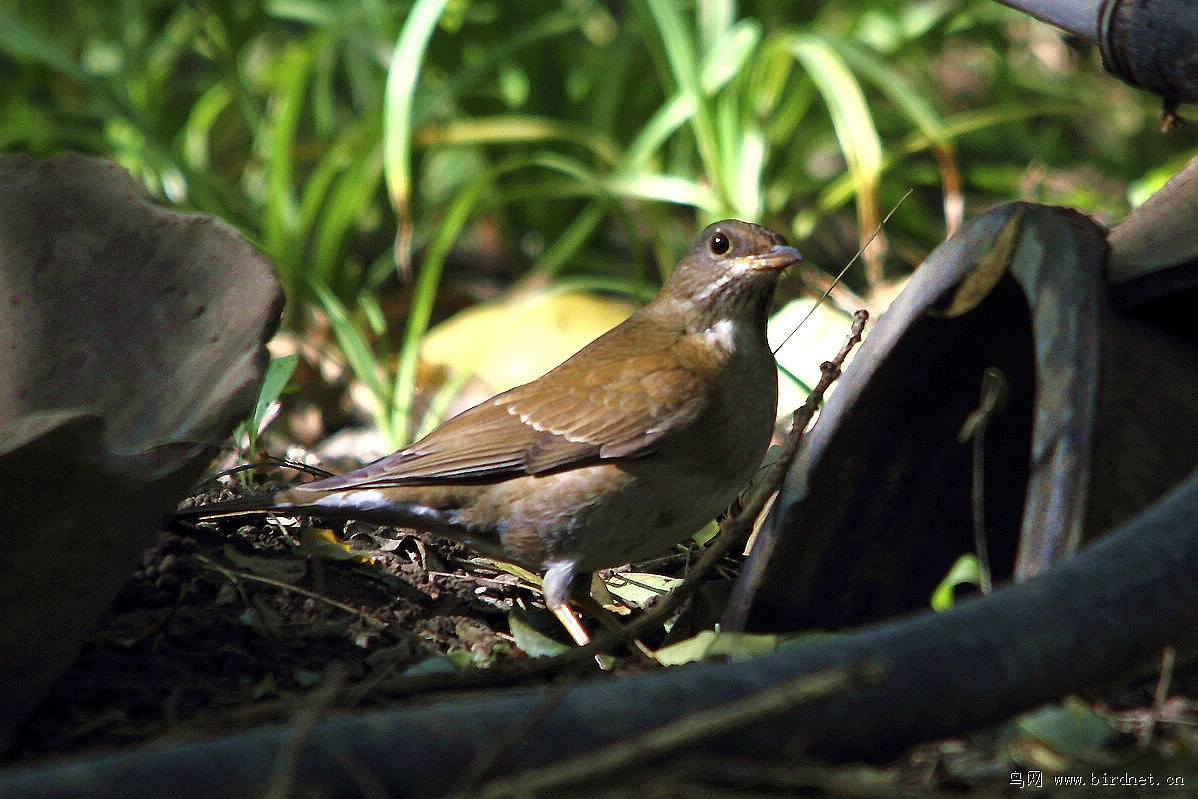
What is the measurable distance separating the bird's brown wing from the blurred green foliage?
1561 mm

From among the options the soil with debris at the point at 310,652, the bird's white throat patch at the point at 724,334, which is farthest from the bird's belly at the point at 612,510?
the bird's white throat patch at the point at 724,334

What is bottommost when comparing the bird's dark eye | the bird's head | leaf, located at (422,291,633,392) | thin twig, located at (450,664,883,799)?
thin twig, located at (450,664,883,799)

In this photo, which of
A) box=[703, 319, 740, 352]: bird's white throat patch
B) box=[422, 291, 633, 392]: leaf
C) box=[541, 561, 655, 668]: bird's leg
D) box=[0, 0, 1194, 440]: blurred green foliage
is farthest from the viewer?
box=[0, 0, 1194, 440]: blurred green foliage

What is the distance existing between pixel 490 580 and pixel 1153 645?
188 centimetres

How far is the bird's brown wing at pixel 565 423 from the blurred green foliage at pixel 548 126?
156 centimetres

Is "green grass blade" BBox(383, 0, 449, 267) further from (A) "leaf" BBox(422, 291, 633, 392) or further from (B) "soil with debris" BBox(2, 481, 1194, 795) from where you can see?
(B) "soil with debris" BBox(2, 481, 1194, 795)

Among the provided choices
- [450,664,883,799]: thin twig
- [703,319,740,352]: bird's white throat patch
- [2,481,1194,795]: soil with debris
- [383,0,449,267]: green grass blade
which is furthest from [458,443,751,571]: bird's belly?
[383,0,449,267]: green grass blade

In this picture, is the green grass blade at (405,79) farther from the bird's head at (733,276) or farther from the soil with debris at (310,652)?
the soil with debris at (310,652)

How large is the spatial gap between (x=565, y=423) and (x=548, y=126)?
3327 millimetres

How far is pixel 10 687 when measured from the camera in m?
2.10

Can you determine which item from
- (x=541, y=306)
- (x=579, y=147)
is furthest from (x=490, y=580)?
(x=579, y=147)

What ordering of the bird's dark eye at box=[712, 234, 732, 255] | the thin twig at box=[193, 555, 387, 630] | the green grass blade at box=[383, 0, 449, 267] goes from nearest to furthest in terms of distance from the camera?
the thin twig at box=[193, 555, 387, 630] → the bird's dark eye at box=[712, 234, 732, 255] → the green grass blade at box=[383, 0, 449, 267]

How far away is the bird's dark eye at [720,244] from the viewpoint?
3.32m

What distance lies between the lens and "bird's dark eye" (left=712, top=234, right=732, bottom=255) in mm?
3320
